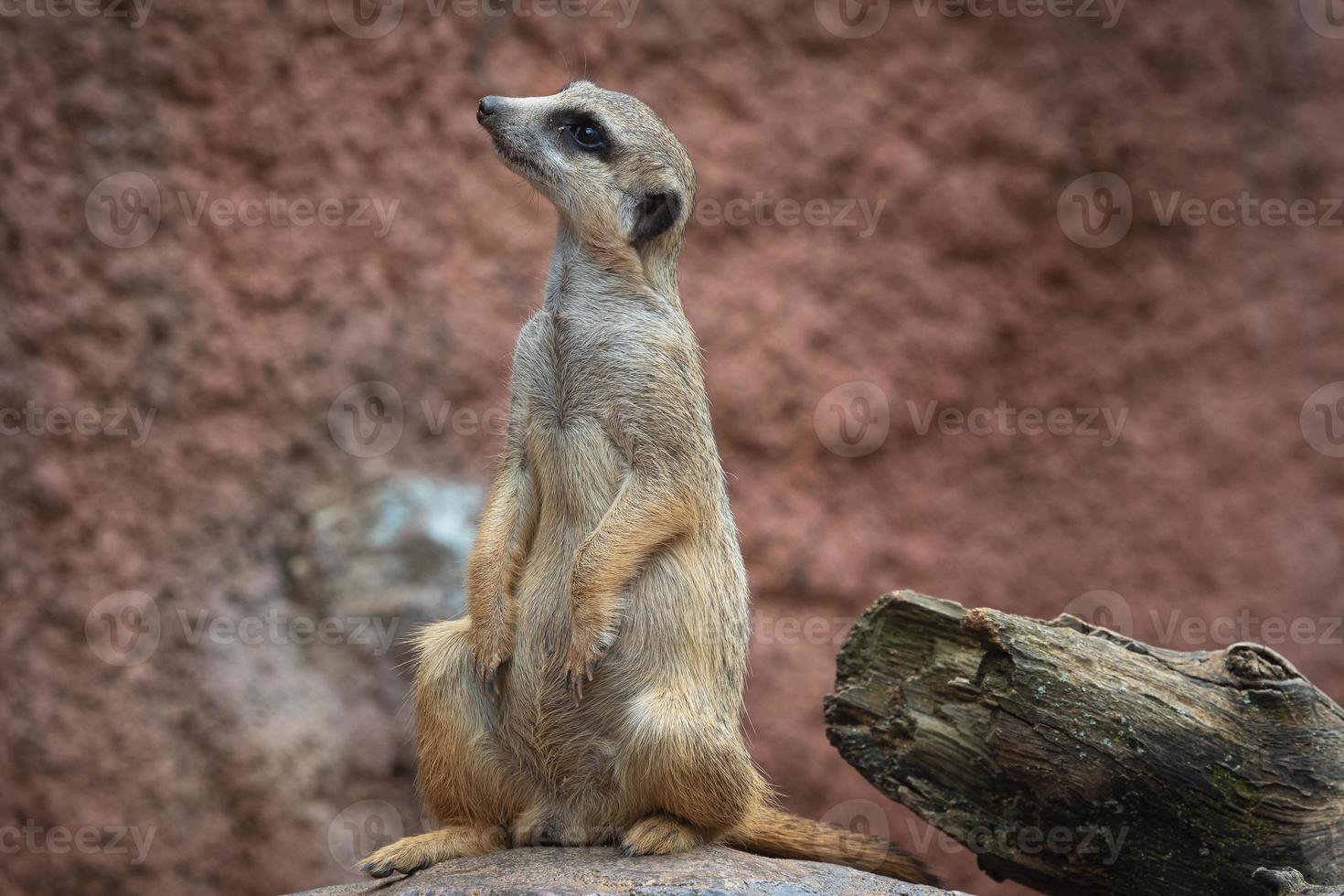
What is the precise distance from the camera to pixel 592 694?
3.44m

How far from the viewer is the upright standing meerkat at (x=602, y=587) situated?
11.1 feet

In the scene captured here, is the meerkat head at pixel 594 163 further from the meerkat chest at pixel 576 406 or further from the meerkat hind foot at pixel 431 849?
the meerkat hind foot at pixel 431 849

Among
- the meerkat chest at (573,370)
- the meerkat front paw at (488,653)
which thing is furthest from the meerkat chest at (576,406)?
the meerkat front paw at (488,653)

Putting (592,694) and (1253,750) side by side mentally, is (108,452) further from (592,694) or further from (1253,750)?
(1253,750)

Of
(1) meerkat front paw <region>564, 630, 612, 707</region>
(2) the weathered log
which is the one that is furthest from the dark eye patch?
(2) the weathered log

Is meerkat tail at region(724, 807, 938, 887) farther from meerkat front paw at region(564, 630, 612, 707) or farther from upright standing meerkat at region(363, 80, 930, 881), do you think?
meerkat front paw at region(564, 630, 612, 707)

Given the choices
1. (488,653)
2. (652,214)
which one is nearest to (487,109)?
(652,214)

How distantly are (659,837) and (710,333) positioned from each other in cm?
374

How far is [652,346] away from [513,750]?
1.24 metres

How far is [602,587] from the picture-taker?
3373 mm

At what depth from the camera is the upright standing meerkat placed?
11.1 feet

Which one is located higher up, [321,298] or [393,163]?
[393,163]

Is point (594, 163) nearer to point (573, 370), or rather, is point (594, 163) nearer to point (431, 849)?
point (573, 370)

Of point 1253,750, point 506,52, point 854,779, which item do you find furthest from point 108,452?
point 1253,750
